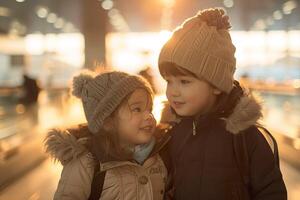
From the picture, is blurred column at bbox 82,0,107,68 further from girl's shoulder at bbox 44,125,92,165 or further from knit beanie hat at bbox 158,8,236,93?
girl's shoulder at bbox 44,125,92,165

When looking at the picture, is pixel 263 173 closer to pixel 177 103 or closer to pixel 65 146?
pixel 177 103

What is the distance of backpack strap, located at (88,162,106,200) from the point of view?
1.94 m

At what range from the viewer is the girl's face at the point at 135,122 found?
6.77 feet

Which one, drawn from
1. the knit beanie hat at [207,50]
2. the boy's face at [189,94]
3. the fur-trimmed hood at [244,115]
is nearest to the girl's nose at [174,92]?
the boy's face at [189,94]

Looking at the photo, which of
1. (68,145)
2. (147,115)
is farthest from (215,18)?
(68,145)

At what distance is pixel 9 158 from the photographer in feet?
25.4

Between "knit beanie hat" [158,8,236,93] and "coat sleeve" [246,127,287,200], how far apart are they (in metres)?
0.29

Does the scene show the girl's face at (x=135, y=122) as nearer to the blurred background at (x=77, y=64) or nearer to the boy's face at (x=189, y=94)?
the boy's face at (x=189, y=94)

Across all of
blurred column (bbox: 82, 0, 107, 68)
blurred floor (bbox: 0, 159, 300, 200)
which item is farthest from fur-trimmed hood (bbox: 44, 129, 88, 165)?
blurred column (bbox: 82, 0, 107, 68)

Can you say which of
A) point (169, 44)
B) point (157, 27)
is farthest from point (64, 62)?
point (169, 44)

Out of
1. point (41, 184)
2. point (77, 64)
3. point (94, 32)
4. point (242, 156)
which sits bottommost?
point (77, 64)

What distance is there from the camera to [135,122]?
2.06 metres

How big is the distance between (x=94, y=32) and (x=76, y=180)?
2050cm

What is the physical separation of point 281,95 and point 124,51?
95.7 ft
